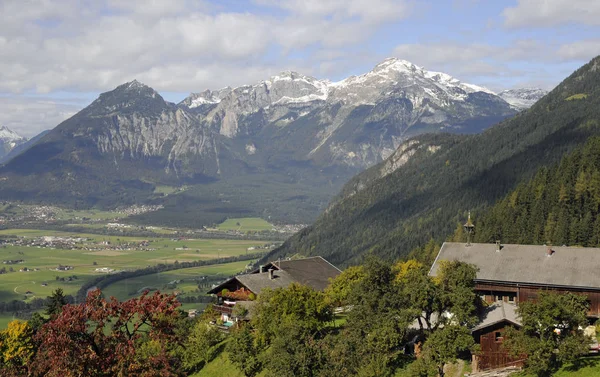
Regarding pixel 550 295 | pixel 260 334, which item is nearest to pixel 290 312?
pixel 260 334

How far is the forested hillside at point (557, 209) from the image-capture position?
354 feet

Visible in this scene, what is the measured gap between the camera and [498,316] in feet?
186

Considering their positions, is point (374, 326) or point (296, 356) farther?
point (374, 326)

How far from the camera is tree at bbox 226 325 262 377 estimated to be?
61000mm

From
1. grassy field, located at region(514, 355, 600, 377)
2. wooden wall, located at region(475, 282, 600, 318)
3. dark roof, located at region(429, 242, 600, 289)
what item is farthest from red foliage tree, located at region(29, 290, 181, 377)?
dark roof, located at region(429, 242, 600, 289)

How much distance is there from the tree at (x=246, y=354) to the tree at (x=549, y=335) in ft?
75.3

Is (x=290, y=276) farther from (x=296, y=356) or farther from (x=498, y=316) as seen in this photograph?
(x=498, y=316)

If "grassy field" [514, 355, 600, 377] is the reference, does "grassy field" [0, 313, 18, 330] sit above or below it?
below

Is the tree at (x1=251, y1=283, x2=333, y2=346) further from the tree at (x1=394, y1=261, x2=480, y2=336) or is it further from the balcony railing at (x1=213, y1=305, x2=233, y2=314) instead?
the balcony railing at (x1=213, y1=305, x2=233, y2=314)

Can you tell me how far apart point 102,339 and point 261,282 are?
51220mm

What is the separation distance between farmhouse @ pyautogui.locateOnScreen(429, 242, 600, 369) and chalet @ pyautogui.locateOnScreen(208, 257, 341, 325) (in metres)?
18.4

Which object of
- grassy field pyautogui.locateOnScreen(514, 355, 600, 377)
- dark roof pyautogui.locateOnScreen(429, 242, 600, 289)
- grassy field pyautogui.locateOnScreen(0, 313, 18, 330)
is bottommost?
grassy field pyautogui.locateOnScreen(0, 313, 18, 330)

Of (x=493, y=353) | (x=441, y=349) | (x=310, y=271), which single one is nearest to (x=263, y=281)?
(x=310, y=271)

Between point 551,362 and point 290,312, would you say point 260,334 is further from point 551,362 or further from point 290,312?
point 551,362
